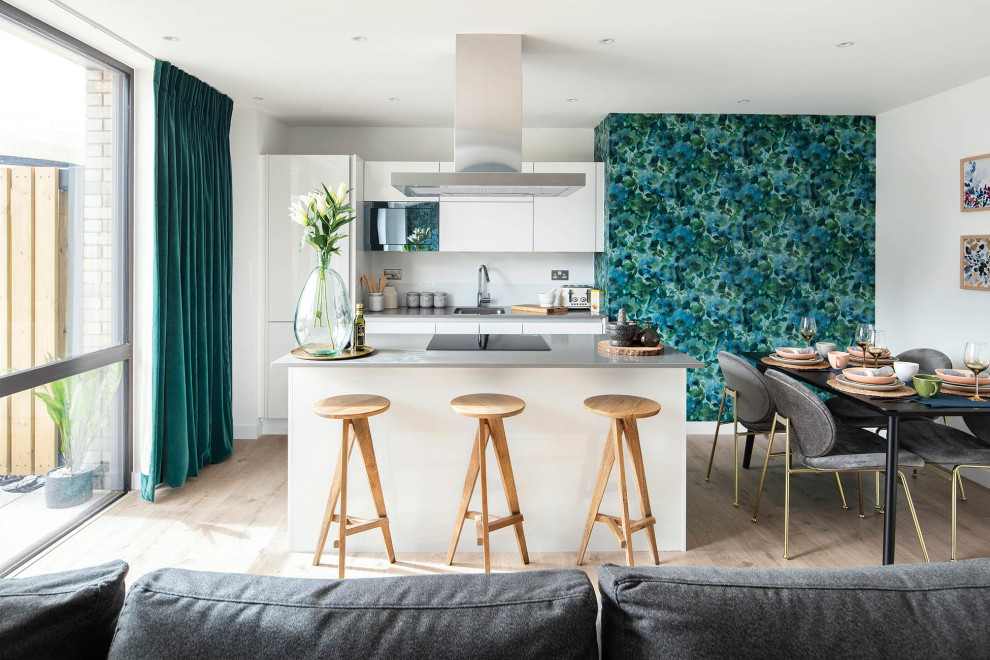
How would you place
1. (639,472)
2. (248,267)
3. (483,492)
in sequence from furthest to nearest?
(248,267) → (639,472) → (483,492)

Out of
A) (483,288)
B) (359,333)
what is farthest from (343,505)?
(483,288)

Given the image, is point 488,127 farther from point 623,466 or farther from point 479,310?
point 479,310

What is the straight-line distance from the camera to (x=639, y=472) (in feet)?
9.50

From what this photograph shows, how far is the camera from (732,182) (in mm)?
5148

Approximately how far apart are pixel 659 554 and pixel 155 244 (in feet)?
10.4

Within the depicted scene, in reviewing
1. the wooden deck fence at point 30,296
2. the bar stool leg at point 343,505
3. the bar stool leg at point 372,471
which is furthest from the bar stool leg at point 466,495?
the wooden deck fence at point 30,296

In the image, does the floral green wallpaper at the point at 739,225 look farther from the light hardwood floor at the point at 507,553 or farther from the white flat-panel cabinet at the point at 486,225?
the light hardwood floor at the point at 507,553

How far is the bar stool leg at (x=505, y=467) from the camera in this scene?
2887 millimetres

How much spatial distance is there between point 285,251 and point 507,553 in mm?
3021

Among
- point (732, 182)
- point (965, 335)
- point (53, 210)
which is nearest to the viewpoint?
point (53, 210)

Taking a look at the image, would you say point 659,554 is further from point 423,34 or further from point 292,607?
point 423,34

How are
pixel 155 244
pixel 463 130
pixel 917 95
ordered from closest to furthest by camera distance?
pixel 463 130, pixel 155 244, pixel 917 95

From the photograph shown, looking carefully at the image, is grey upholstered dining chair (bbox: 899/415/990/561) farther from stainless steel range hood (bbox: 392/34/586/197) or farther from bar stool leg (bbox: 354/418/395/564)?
bar stool leg (bbox: 354/418/395/564)

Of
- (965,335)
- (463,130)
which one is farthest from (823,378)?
(463,130)
